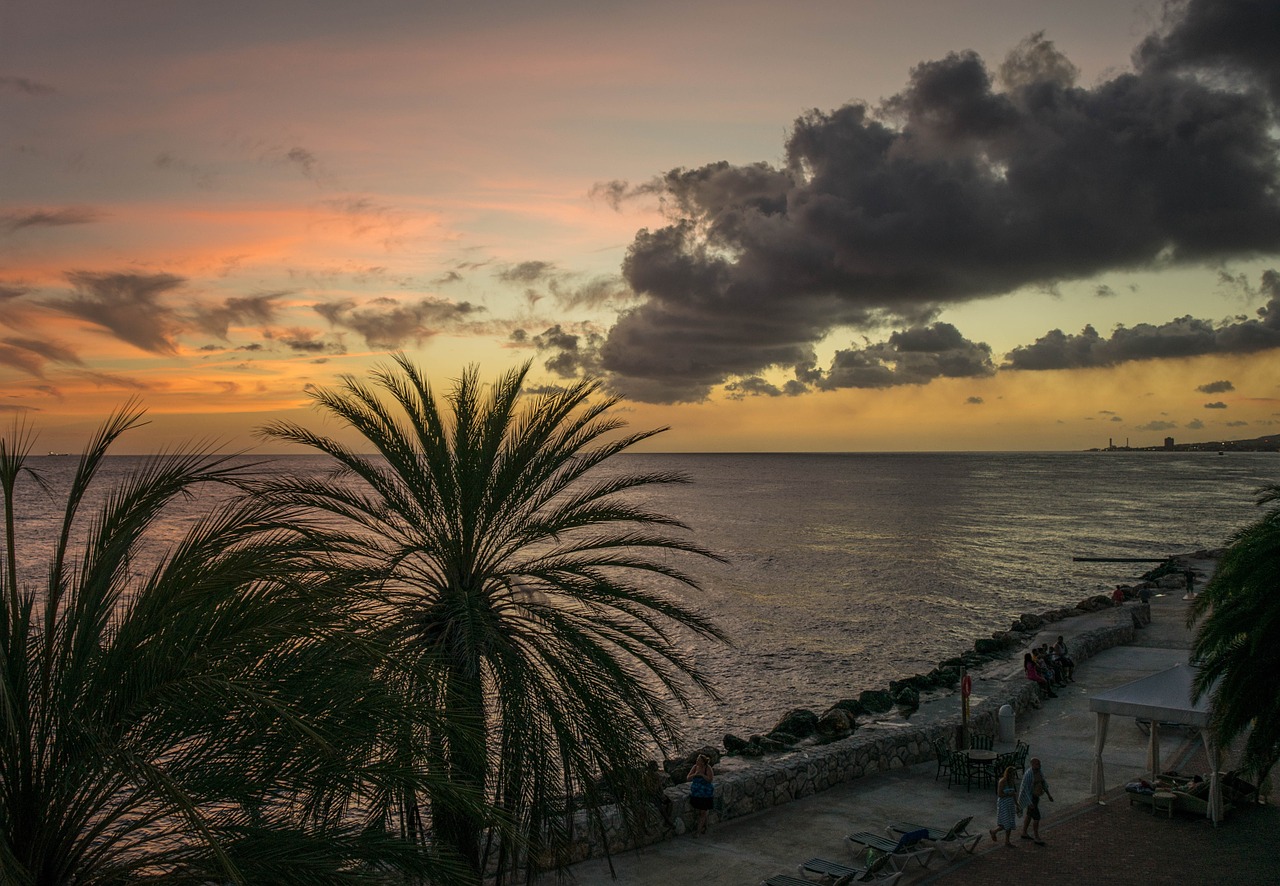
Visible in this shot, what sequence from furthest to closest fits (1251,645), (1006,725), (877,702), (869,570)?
1. (869,570)
2. (877,702)
3. (1006,725)
4. (1251,645)

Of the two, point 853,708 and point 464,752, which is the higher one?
point 464,752

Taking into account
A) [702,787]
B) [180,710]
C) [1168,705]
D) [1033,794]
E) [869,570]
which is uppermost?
[180,710]

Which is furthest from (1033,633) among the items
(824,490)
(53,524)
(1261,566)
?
(824,490)

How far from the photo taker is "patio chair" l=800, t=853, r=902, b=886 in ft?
41.0

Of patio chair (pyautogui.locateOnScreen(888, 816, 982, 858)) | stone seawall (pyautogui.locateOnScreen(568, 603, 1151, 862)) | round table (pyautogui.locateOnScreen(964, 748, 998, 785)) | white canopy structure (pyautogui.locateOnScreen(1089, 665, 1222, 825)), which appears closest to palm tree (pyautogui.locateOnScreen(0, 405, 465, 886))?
stone seawall (pyautogui.locateOnScreen(568, 603, 1151, 862))

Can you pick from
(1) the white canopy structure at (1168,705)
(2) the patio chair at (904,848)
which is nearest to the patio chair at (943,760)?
(1) the white canopy structure at (1168,705)

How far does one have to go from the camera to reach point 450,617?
939 cm

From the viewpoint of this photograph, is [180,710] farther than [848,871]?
No

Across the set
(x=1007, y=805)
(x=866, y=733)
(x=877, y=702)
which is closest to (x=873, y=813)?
(x=1007, y=805)

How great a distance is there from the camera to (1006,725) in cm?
2064

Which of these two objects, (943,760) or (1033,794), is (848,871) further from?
(943,760)

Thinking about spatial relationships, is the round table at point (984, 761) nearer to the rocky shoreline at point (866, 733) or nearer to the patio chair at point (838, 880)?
the rocky shoreline at point (866, 733)

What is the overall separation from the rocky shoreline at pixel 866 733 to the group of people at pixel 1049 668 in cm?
45

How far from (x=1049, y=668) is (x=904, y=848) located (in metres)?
16.1
